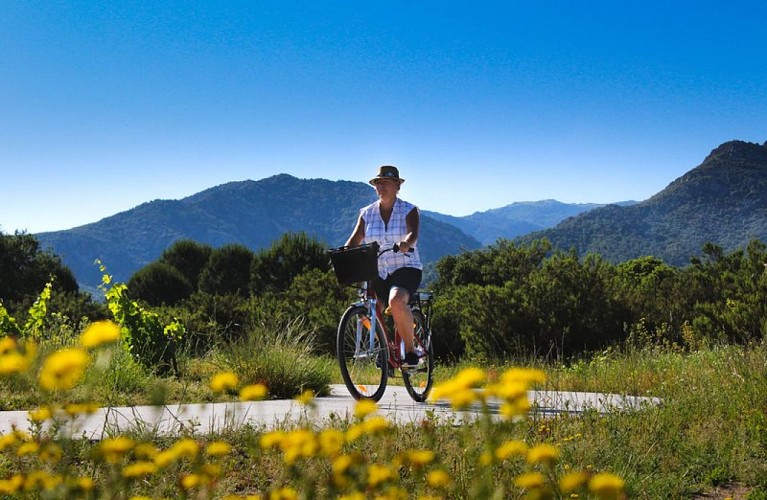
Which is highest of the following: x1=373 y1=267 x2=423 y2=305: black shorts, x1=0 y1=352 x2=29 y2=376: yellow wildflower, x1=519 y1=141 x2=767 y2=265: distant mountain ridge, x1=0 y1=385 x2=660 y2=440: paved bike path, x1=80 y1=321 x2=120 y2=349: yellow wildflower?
x1=519 y1=141 x2=767 y2=265: distant mountain ridge

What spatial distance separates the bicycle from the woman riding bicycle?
0.30 feet

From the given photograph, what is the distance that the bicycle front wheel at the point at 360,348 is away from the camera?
589 centimetres

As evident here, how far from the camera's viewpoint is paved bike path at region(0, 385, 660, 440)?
4.20 meters

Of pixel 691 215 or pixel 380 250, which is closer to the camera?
pixel 380 250

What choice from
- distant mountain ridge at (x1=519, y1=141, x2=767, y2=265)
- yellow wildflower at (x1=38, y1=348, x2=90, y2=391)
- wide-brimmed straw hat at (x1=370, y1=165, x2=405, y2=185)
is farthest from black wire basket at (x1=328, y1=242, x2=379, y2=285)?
distant mountain ridge at (x1=519, y1=141, x2=767, y2=265)

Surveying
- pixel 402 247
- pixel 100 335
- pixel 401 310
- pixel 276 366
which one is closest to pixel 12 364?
pixel 100 335

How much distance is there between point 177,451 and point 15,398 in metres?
4.64

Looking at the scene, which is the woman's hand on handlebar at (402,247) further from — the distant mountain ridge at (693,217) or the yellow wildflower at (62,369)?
the distant mountain ridge at (693,217)

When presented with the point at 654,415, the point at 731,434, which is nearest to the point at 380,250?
the point at 654,415

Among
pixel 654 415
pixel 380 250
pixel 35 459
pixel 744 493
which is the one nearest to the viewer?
pixel 35 459

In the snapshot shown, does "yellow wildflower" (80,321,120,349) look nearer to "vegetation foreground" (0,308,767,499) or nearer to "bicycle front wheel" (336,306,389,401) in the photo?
"vegetation foreground" (0,308,767,499)

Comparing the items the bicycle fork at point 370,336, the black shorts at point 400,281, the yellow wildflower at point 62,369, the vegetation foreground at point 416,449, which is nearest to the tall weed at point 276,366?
the vegetation foreground at point 416,449

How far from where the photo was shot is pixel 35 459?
142 inches

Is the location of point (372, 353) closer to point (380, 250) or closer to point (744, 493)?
point (380, 250)
